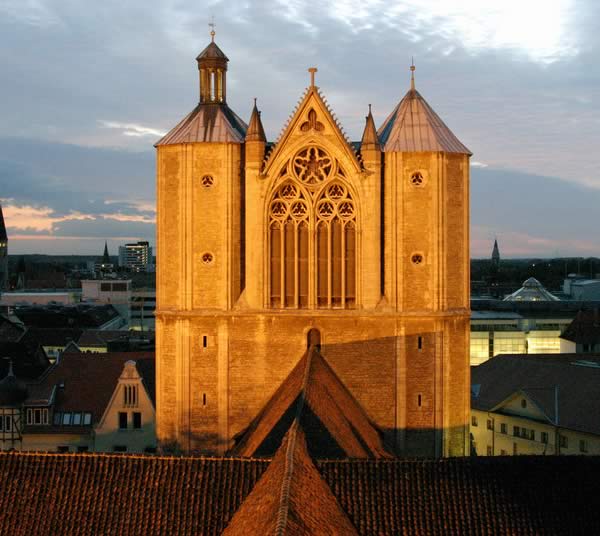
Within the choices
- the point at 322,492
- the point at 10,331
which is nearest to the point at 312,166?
the point at 322,492

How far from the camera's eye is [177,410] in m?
35.2

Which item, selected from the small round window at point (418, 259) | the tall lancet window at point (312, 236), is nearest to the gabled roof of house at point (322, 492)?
the small round window at point (418, 259)

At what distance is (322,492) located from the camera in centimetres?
2020

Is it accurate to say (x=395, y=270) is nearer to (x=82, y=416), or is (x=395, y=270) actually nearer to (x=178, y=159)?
(x=178, y=159)

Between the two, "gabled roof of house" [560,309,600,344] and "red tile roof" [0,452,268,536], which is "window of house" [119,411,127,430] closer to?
"red tile roof" [0,452,268,536]

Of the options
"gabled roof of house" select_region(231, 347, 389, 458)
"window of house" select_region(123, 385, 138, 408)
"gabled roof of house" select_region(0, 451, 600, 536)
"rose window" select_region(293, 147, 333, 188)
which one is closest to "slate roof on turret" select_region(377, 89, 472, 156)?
"rose window" select_region(293, 147, 333, 188)

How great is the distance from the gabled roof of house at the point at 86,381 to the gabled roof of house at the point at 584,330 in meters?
41.2

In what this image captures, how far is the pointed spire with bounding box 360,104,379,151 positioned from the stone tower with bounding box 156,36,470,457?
0.23 ft

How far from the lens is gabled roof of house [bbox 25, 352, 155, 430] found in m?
51.2

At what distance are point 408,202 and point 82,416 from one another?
24098 millimetres

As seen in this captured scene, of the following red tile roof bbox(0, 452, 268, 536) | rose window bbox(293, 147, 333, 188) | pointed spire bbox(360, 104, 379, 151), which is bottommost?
red tile roof bbox(0, 452, 268, 536)

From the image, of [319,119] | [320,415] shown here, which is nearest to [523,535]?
[320,415]

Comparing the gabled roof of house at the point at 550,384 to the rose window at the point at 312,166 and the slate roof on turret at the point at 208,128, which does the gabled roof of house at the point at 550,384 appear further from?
the slate roof on turret at the point at 208,128

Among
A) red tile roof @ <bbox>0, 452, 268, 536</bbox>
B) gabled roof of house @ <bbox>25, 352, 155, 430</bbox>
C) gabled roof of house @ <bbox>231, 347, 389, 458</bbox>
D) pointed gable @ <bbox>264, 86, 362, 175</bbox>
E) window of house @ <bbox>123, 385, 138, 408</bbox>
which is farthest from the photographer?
gabled roof of house @ <bbox>25, 352, 155, 430</bbox>
